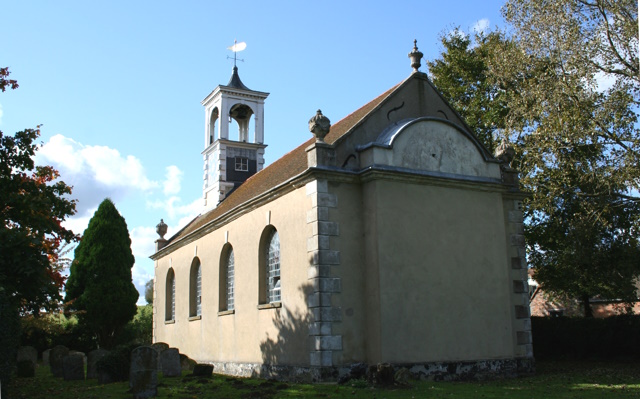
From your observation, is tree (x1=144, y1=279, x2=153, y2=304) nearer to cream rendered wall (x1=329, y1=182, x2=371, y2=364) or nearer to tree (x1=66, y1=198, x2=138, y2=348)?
tree (x1=66, y1=198, x2=138, y2=348)

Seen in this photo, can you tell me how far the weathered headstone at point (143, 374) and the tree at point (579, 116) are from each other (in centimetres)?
1463

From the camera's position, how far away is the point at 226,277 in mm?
21500

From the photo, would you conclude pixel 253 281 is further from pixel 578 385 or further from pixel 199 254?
pixel 578 385

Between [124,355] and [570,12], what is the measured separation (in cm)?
1845

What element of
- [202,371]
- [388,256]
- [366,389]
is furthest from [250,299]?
[366,389]

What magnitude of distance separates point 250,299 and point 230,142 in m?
12.5

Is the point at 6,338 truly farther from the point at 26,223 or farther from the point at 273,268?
the point at 273,268

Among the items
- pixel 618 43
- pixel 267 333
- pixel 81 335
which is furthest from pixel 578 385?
pixel 81 335

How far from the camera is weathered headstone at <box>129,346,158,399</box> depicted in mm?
13609

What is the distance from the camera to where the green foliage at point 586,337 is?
23.2 m

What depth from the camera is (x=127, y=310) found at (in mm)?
31922

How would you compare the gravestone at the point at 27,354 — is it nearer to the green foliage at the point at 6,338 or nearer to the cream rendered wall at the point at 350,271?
the green foliage at the point at 6,338

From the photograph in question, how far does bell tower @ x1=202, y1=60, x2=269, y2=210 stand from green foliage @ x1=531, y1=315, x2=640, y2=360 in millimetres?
15099

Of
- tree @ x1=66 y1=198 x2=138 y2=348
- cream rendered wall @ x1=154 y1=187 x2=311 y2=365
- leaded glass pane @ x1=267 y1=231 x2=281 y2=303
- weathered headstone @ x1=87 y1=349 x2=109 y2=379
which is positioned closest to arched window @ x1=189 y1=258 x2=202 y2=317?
cream rendered wall @ x1=154 y1=187 x2=311 y2=365
